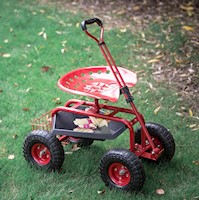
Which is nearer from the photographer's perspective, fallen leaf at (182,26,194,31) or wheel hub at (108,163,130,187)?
wheel hub at (108,163,130,187)

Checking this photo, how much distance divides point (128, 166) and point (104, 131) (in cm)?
42

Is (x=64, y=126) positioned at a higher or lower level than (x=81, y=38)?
higher

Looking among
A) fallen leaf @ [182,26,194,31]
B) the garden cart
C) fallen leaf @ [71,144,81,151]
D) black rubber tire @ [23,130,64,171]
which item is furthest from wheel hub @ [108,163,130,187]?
fallen leaf @ [182,26,194,31]

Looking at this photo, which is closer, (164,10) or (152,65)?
(152,65)

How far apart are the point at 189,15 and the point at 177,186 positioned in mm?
4309

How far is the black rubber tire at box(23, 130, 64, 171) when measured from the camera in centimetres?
391

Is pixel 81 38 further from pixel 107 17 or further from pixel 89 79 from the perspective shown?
pixel 89 79

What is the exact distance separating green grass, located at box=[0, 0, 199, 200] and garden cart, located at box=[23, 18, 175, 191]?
0.43 ft

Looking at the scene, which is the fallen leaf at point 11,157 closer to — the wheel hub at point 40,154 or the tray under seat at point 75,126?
the wheel hub at point 40,154

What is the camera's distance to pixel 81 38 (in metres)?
7.04

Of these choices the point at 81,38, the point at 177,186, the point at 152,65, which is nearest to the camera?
the point at 177,186

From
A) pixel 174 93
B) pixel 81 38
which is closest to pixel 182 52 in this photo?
pixel 174 93

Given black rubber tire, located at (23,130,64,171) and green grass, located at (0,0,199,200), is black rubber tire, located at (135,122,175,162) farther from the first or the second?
black rubber tire, located at (23,130,64,171)

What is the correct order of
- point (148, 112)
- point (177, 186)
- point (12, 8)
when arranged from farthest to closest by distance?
point (12, 8) → point (148, 112) → point (177, 186)
